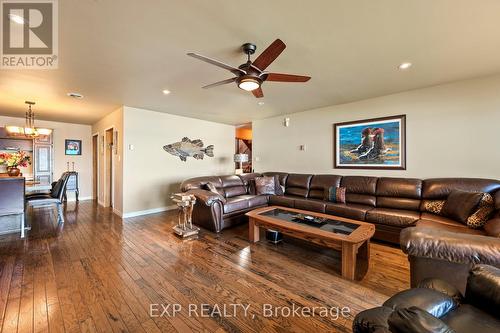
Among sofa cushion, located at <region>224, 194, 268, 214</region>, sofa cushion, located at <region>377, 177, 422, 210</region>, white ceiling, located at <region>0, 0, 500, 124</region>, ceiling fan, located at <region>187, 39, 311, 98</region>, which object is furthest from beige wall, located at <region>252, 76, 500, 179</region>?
ceiling fan, located at <region>187, 39, 311, 98</region>

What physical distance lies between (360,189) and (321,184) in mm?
736

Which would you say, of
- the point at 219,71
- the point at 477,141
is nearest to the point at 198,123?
the point at 219,71

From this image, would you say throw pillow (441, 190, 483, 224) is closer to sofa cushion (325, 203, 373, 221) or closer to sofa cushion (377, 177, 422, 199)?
sofa cushion (377, 177, 422, 199)

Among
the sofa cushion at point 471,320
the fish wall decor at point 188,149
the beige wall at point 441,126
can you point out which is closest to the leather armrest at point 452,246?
the sofa cushion at point 471,320

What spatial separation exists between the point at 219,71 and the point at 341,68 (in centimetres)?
164

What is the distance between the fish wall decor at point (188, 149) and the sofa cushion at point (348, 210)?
12.4 feet

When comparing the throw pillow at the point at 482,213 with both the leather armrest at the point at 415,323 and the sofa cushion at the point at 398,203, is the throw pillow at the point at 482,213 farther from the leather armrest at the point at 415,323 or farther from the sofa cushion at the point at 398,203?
the leather armrest at the point at 415,323

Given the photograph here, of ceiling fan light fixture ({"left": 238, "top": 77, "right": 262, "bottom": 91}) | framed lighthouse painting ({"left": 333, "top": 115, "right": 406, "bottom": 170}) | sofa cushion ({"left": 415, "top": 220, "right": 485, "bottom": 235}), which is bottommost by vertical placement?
sofa cushion ({"left": 415, "top": 220, "right": 485, "bottom": 235})

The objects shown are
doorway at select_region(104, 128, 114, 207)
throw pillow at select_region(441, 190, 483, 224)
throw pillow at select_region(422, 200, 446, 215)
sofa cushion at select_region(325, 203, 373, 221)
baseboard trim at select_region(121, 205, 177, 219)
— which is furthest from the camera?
doorway at select_region(104, 128, 114, 207)

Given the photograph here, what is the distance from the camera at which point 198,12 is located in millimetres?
1760

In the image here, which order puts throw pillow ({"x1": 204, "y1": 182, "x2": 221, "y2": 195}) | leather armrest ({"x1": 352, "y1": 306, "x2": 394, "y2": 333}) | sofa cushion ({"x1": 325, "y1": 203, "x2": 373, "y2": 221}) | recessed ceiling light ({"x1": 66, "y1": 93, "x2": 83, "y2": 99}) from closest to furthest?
leather armrest ({"x1": 352, "y1": 306, "x2": 394, "y2": 333})
sofa cushion ({"x1": 325, "y1": 203, "x2": 373, "y2": 221})
recessed ceiling light ({"x1": 66, "y1": 93, "x2": 83, "y2": 99})
throw pillow ({"x1": 204, "y1": 182, "x2": 221, "y2": 195})

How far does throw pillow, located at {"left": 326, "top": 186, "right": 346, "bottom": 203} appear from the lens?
12.7ft

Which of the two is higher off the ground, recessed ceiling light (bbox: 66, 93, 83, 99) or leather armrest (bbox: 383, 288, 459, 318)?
recessed ceiling light (bbox: 66, 93, 83, 99)

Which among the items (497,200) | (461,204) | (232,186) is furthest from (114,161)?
(497,200)
